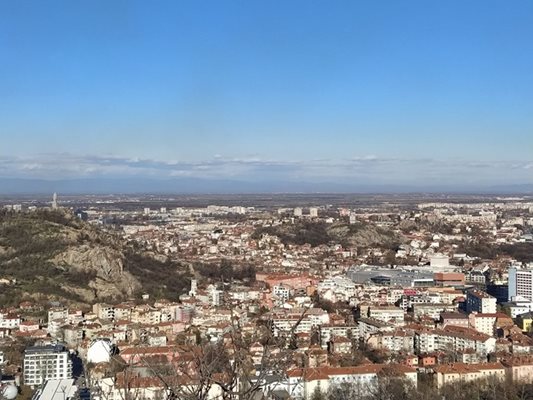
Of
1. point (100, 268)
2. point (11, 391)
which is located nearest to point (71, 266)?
point (100, 268)

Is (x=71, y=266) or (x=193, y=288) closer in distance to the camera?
(x=71, y=266)

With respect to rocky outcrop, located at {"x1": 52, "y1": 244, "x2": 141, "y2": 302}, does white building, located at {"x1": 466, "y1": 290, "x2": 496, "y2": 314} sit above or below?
below

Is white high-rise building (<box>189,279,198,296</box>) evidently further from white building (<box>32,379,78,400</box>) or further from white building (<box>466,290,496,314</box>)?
white building (<box>32,379,78,400</box>)

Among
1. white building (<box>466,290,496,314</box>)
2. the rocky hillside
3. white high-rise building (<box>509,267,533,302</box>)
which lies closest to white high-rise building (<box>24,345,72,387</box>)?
the rocky hillside

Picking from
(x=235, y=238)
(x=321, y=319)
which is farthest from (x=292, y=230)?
(x=321, y=319)

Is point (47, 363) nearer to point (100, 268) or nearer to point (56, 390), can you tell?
point (56, 390)

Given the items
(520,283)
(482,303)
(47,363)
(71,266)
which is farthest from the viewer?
(520,283)

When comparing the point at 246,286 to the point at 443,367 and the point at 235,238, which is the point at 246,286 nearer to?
the point at 443,367
